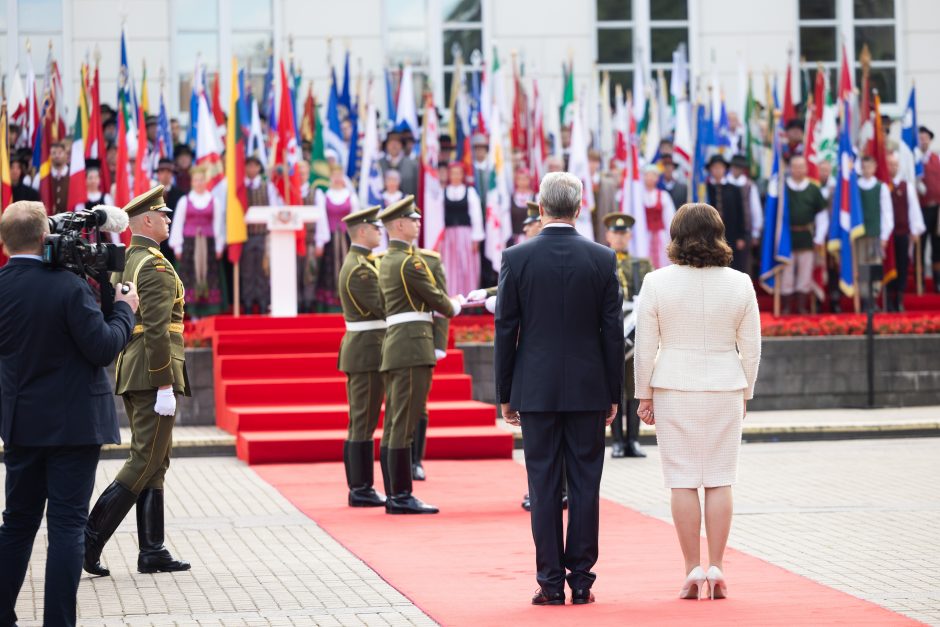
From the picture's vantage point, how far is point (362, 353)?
11.3 meters

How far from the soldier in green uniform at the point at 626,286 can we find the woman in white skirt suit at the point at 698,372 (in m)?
4.82

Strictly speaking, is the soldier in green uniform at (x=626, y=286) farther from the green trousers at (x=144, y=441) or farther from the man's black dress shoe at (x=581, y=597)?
the man's black dress shoe at (x=581, y=597)

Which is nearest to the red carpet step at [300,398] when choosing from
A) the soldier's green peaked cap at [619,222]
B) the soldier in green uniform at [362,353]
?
the soldier's green peaked cap at [619,222]

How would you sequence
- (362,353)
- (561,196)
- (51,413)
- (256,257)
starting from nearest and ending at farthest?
(51,413), (561,196), (362,353), (256,257)

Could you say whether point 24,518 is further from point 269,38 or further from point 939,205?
point 269,38

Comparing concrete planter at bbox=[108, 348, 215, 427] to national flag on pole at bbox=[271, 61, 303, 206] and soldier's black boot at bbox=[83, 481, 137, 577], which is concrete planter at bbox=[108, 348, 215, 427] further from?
soldier's black boot at bbox=[83, 481, 137, 577]

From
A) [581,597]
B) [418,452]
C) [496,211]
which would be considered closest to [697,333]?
[581,597]

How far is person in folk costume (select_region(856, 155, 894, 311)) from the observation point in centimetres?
2133

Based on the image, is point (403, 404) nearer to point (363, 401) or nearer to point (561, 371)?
point (363, 401)

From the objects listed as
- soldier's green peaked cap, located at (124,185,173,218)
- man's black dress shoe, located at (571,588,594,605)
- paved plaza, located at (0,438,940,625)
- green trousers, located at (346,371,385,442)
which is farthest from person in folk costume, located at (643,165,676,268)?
man's black dress shoe, located at (571,588,594,605)

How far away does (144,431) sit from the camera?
8.27 meters

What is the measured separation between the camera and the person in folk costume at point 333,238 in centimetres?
1997

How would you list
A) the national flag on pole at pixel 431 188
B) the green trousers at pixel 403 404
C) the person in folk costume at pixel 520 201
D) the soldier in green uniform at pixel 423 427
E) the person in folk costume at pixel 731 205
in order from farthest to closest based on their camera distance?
the person in folk costume at pixel 731 205, the person in folk costume at pixel 520 201, the national flag on pole at pixel 431 188, the soldier in green uniform at pixel 423 427, the green trousers at pixel 403 404

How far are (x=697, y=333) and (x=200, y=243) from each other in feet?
43.3
